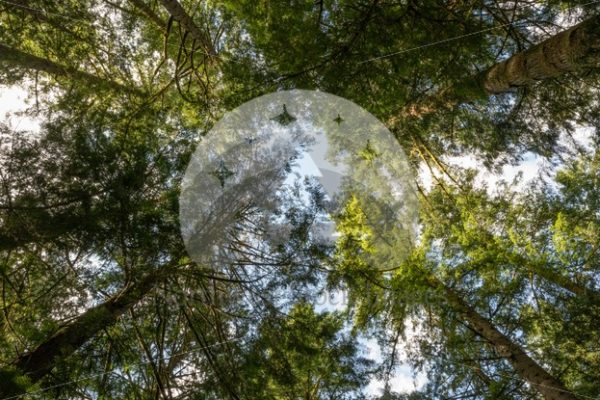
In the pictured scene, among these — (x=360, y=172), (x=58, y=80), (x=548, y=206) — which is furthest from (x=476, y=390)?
(x=58, y=80)

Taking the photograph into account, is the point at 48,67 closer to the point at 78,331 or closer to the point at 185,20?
the point at 185,20

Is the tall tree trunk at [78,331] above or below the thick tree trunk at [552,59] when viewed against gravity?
below

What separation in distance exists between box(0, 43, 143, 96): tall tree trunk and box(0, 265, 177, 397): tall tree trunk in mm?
2592

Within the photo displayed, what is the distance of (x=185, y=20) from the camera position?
4.45 m

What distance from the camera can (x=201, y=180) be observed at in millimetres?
4223

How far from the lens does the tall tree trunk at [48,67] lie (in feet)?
15.2

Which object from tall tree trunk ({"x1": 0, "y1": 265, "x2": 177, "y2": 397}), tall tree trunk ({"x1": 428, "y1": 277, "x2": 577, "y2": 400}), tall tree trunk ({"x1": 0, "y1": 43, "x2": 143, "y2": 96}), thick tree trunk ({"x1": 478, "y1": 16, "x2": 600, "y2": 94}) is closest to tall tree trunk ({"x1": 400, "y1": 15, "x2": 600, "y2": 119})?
thick tree trunk ({"x1": 478, "y1": 16, "x2": 600, "y2": 94})

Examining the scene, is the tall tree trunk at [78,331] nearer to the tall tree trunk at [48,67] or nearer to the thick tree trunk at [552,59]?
the tall tree trunk at [48,67]

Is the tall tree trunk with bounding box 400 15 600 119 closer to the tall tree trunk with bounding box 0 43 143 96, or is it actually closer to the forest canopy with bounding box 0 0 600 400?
the forest canopy with bounding box 0 0 600 400

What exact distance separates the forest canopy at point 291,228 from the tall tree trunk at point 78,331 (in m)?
0.02

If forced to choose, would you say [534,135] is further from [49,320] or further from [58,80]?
[58,80]

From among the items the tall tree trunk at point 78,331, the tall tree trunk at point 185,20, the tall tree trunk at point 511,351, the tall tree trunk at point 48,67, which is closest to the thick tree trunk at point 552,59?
the tall tree trunk at point 511,351

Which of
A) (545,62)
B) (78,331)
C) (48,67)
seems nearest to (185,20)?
(48,67)

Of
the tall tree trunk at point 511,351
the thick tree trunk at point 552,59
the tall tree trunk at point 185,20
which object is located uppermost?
the tall tree trunk at point 185,20
